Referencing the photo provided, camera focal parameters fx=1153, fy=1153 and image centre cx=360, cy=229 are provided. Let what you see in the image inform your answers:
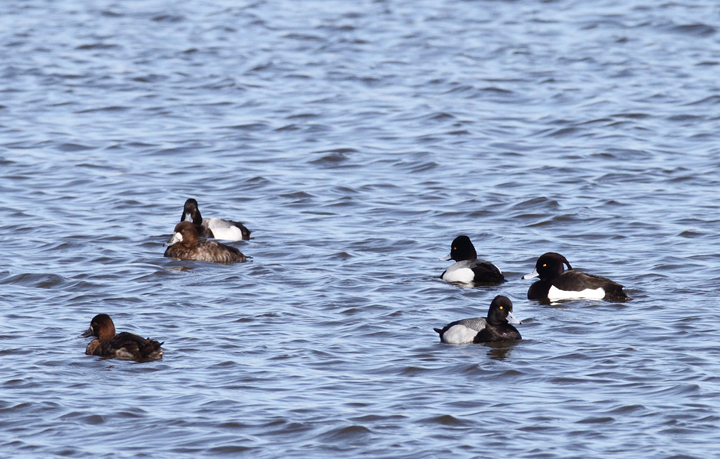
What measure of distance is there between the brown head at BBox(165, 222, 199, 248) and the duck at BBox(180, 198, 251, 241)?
30.4 inches

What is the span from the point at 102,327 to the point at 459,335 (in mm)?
3180

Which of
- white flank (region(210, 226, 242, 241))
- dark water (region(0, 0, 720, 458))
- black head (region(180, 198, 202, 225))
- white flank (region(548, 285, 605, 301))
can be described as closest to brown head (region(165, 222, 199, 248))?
dark water (region(0, 0, 720, 458))

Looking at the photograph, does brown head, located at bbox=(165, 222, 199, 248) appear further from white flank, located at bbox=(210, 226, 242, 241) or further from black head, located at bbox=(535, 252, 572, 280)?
black head, located at bbox=(535, 252, 572, 280)

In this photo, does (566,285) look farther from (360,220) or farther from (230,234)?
(230,234)

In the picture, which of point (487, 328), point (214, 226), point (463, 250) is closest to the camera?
point (487, 328)

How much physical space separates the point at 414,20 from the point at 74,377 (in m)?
22.1

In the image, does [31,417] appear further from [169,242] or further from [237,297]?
[169,242]

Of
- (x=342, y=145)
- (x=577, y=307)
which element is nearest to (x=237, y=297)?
(x=577, y=307)

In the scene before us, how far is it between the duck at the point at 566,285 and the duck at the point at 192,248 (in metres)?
3.73

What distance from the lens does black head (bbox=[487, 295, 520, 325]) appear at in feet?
34.8

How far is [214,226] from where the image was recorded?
48.9 ft

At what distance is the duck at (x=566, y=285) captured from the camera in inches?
464

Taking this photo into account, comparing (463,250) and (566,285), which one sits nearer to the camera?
(566,285)

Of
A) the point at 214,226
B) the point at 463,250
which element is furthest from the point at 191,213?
the point at 463,250
